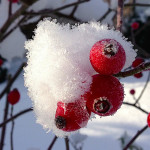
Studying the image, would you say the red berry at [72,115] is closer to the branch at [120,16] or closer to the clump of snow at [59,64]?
the clump of snow at [59,64]

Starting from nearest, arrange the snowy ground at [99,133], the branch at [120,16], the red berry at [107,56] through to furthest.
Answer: the red berry at [107,56]
the branch at [120,16]
the snowy ground at [99,133]

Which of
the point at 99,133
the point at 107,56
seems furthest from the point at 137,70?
the point at 99,133

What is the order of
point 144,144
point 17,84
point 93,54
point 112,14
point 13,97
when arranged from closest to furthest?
point 93,54
point 13,97
point 112,14
point 144,144
point 17,84

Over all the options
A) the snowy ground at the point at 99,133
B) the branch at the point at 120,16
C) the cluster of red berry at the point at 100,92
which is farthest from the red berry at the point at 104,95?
the snowy ground at the point at 99,133

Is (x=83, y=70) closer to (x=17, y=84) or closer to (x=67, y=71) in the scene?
(x=67, y=71)

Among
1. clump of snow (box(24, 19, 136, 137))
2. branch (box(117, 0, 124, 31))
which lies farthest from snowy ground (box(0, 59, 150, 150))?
clump of snow (box(24, 19, 136, 137))

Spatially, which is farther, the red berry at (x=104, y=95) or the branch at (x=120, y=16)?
the branch at (x=120, y=16)

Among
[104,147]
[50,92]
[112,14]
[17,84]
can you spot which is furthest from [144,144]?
[17,84]
